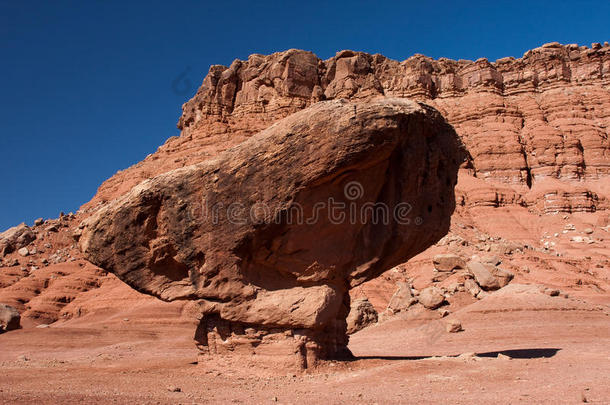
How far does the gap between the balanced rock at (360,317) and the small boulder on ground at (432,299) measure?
8.16 ft

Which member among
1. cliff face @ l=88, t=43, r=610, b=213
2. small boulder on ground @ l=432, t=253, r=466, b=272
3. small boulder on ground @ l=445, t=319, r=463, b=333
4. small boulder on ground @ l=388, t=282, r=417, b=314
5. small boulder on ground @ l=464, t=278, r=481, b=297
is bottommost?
small boulder on ground @ l=445, t=319, r=463, b=333

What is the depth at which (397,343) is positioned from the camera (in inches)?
764

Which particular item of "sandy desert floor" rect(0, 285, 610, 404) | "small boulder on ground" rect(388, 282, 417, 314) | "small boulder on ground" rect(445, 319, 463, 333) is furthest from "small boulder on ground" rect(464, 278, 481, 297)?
"small boulder on ground" rect(445, 319, 463, 333)

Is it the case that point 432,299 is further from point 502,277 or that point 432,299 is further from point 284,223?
point 284,223

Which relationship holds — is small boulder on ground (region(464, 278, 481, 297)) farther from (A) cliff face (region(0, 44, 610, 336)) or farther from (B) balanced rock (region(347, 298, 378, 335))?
(A) cliff face (region(0, 44, 610, 336))

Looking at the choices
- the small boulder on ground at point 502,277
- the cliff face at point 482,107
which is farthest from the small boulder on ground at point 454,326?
the cliff face at point 482,107

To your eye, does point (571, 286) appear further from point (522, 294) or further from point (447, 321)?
point (447, 321)

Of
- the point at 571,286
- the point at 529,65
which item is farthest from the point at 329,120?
the point at 529,65

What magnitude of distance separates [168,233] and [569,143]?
4756cm

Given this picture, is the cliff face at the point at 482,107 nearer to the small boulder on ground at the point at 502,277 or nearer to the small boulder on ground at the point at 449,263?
the small boulder on ground at the point at 449,263

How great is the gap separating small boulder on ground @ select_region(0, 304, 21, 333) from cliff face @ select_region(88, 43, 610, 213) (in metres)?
28.5

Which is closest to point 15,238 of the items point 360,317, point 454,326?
point 360,317

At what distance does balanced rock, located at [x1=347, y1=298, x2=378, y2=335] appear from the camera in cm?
2312

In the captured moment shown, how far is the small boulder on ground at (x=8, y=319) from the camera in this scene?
77.8 feet
